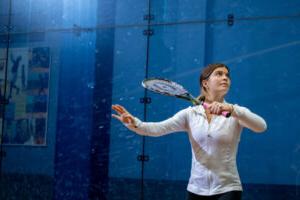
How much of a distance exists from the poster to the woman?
184 cm

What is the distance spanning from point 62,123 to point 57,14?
948mm

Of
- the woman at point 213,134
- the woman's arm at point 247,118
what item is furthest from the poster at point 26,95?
the woman's arm at point 247,118

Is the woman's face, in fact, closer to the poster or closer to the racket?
the racket

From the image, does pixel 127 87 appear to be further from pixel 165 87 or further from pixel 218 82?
pixel 218 82

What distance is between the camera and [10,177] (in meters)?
4.38

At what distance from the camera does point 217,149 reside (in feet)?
8.16

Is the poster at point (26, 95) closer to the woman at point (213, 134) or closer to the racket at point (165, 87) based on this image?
the racket at point (165, 87)

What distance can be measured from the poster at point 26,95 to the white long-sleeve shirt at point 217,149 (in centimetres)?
204

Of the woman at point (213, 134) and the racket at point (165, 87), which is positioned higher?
the racket at point (165, 87)

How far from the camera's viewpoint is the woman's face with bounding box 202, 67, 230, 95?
260 cm

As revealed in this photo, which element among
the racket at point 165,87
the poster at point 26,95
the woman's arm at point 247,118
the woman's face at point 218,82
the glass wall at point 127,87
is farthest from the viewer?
the poster at point 26,95

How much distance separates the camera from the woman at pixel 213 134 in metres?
2.42

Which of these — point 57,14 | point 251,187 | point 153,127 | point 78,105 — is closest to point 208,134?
point 153,127

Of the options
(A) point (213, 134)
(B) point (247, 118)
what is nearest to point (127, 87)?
(A) point (213, 134)
